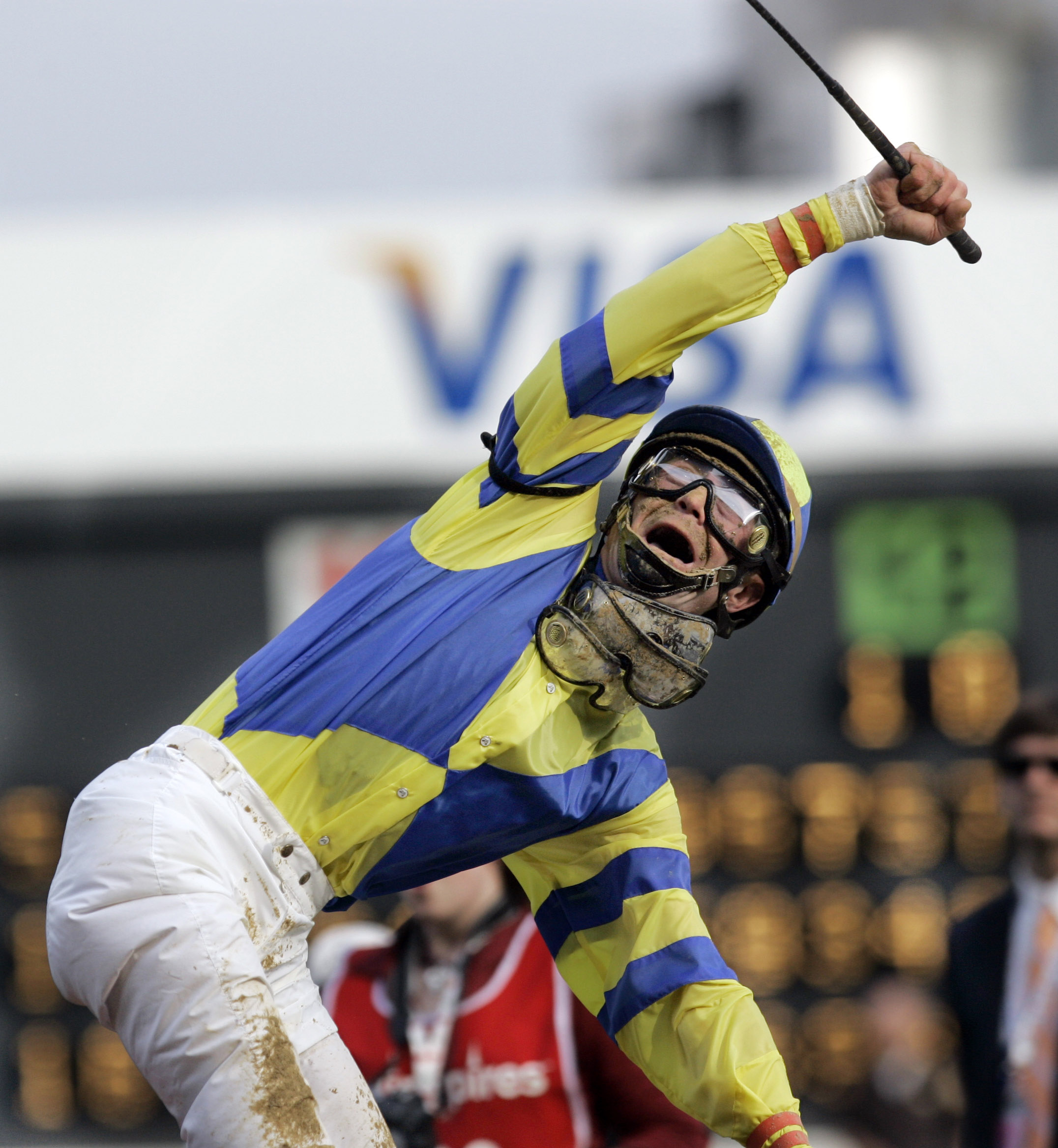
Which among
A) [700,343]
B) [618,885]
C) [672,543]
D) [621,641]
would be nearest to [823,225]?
[672,543]

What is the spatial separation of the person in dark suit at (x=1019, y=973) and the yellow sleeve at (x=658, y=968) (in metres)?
1.22

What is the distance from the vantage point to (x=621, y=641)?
252cm

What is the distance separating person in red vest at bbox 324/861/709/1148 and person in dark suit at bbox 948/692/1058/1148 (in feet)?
3.46

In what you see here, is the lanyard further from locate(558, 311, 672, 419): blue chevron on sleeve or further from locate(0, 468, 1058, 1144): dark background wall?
locate(0, 468, 1058, 1144): dark background wall

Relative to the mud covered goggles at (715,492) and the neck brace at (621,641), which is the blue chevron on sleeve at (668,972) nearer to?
the neck brace at (621,641)

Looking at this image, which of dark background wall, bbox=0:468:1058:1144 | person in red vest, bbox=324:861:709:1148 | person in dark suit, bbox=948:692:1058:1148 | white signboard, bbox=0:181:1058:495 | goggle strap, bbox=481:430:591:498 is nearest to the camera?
goggle strap, bbox=481:430:591:498

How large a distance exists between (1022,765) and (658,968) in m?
1.48

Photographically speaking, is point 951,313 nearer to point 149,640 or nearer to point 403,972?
point 149,640

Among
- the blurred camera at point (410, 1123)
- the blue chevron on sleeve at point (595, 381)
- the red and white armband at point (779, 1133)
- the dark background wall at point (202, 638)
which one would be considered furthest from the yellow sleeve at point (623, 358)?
the dark background wall at point (202, 638)

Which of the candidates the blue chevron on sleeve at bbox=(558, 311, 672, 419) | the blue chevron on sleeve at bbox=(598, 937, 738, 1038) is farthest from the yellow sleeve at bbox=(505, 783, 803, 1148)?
the blue chevron on sleeve at bbox=(558, 311, 672, 419)

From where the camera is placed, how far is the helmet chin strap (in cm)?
253

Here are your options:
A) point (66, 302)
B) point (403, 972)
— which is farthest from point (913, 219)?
point (66, 302)

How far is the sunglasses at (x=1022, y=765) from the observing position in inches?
149

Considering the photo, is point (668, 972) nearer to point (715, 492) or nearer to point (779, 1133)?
point (779, 1133)
